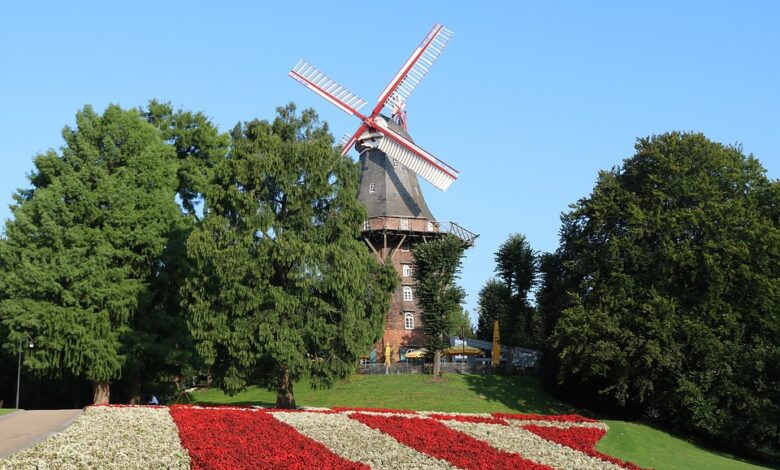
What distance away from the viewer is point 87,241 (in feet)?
124

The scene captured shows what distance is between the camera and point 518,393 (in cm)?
5175

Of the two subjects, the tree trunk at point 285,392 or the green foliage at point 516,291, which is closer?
the tree trunk at point 285,392

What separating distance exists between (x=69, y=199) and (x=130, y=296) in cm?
554

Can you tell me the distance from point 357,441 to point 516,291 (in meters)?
37.7

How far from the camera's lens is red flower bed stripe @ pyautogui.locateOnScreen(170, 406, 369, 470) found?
19.0m

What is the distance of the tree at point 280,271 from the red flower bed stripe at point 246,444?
238 inches

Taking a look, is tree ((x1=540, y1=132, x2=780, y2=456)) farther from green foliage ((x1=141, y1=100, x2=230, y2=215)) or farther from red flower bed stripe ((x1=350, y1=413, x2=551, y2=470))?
green foliage ((x1=141, y1=100, x2=230, y2=215))

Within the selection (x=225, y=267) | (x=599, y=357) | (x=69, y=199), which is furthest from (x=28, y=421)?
(x=599, y=357)

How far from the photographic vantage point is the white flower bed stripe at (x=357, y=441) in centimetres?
2103

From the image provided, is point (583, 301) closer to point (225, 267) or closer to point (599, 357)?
point (599, 357)

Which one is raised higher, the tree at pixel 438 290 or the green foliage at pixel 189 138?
the green foliage at pixel 189 138

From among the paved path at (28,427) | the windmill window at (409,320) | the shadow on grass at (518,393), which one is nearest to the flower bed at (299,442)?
the paved path at (28,427)

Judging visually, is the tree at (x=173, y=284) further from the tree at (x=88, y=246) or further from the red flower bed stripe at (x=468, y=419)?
the red flower bed stripe at (x=468, y=419)

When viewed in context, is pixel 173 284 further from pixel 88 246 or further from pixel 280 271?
pixel 280 271
